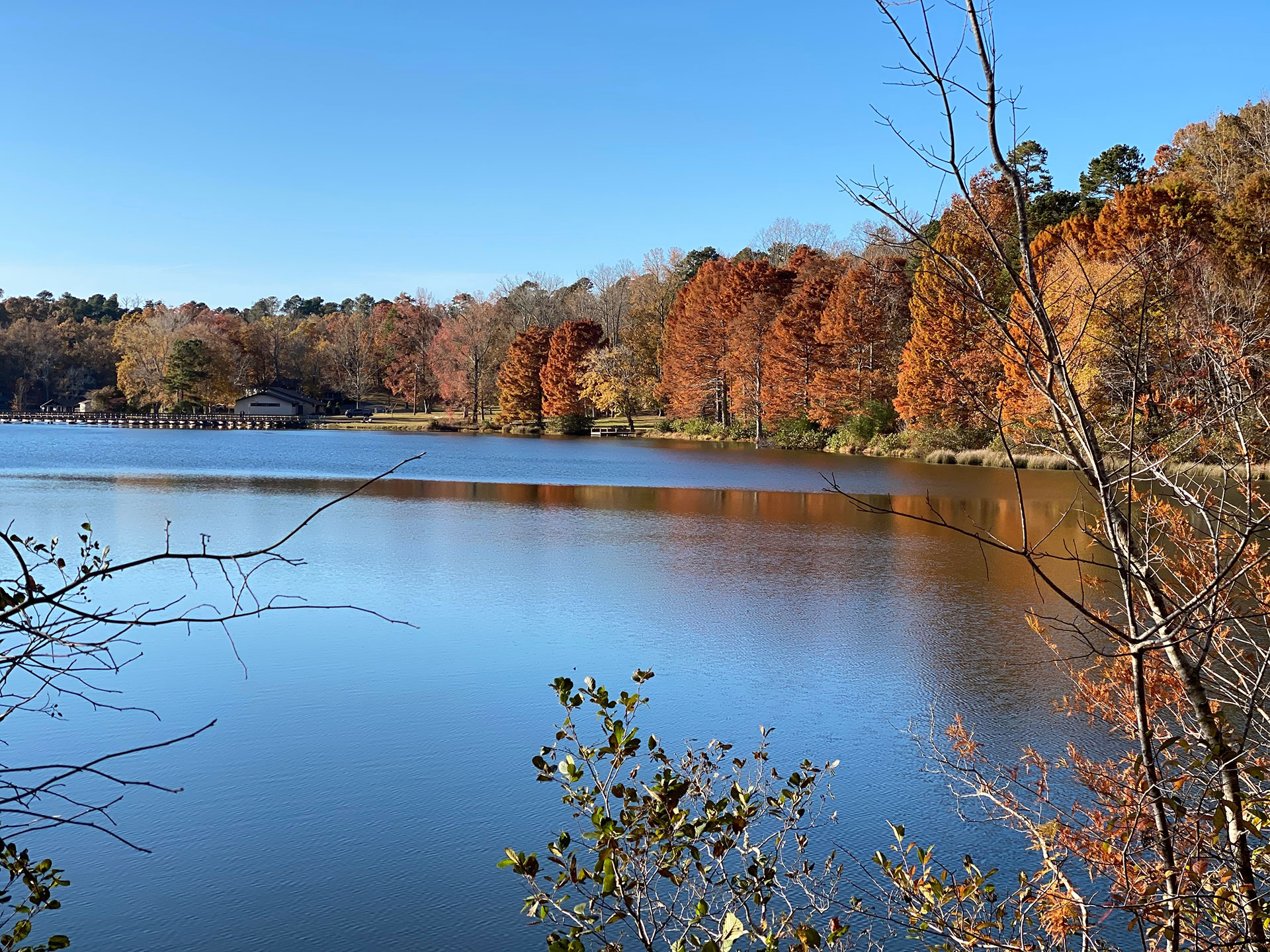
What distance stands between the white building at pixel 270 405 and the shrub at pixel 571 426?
2581cm

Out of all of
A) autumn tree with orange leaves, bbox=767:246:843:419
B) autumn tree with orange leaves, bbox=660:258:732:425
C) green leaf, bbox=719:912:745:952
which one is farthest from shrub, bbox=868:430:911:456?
green leaf, bbox=719:912:745:952

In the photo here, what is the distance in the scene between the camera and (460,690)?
313 inches

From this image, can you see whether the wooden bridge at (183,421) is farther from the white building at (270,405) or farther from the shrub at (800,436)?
the shrub at (800,436)

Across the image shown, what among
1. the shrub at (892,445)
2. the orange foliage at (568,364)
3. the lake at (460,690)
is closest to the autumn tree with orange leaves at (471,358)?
the orange foliage at (568,364)

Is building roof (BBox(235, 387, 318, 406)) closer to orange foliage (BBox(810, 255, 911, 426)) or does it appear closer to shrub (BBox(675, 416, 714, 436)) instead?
shrub (BBox(675, 416, 714, 436))

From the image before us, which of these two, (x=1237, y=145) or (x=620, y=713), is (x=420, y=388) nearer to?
(x=1237, y=145)

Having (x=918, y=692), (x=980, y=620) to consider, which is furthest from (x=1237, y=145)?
(x=918, y=692)

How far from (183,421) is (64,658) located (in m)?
73.6

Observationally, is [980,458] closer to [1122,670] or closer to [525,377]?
[1122,670]

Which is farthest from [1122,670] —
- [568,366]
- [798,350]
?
[568,366]

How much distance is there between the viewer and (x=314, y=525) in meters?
17.0

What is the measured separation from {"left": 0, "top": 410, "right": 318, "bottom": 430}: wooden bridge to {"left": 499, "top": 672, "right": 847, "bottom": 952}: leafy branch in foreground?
233ft

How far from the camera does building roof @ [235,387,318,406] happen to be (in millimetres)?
76750

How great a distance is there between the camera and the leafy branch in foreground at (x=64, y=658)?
1930 millimetres
